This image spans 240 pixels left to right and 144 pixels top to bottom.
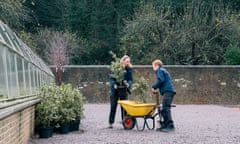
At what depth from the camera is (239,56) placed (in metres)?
23.2

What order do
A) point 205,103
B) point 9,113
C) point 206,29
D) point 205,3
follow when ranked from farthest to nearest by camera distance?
1. point 205,3
2. point 206,29
3. point 205,103
4. point 9,113

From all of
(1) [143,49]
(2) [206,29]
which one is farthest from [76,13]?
(2) [206,29]

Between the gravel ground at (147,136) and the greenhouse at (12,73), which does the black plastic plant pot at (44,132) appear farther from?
the greenhouse at (12,73)

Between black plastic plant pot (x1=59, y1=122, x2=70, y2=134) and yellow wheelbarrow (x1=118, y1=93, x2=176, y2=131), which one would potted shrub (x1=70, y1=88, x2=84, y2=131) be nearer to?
black plastic plant pot (x1=59, y1=122, x2=70, y2=134)

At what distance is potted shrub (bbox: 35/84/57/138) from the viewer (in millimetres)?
7907

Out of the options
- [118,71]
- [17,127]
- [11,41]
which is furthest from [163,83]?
[17,127]

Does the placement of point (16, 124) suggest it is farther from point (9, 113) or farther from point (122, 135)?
point (122, 135)

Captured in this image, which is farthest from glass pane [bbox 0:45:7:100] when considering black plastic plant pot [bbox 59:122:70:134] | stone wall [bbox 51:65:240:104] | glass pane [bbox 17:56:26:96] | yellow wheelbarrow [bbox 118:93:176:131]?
stone wall [bbox 51:65:240:104]

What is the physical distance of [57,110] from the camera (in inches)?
334

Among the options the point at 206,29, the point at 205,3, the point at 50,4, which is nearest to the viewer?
the point at 206,29

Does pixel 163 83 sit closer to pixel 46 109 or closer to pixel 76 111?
pixel 76 111

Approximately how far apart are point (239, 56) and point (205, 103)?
4.44 metres

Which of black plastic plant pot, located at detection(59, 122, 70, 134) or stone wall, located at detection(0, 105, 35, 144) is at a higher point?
stone wall, located at detection(0, 105, 35, 144)

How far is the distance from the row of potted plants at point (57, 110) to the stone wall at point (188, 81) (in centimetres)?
1098
